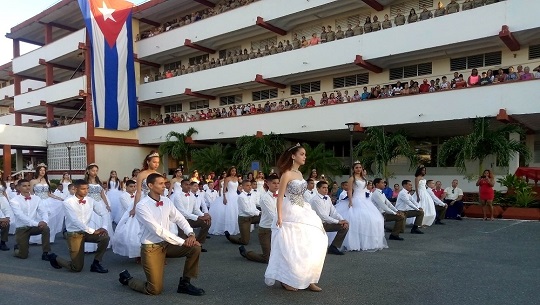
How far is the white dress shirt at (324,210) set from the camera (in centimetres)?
870

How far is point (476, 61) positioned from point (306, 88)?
939cm

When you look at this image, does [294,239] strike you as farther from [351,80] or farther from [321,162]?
[351,80]

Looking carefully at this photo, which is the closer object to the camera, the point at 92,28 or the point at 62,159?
the point at 92,28

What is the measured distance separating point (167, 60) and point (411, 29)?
742 inches

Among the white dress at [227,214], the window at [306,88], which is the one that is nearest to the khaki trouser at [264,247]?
the white dress at [227,214]

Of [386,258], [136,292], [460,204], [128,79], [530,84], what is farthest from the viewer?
[128,79]

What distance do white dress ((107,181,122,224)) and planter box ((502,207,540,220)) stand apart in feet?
39.7

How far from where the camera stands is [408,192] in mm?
12656

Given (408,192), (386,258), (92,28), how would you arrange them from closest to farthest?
(386,258), (408,192), (92,28)

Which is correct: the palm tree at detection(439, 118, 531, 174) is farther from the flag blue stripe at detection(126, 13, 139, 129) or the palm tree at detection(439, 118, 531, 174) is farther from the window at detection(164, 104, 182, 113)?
the flag blue stripe at detection(126, 13, 139, 129)

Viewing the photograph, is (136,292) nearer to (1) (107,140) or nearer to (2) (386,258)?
(2) (386,258)

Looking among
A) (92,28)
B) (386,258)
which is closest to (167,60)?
(92,28)

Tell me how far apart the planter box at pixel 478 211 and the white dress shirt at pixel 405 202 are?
174 inches

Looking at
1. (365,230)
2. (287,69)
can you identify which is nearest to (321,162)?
(287,69)
